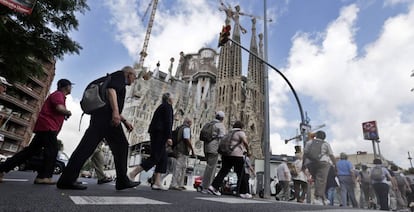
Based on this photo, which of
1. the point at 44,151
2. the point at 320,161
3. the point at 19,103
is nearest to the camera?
the point at 44,151

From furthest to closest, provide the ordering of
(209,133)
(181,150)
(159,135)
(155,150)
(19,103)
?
(19,103), (181,150), (209,133), (159,135), (155,150)

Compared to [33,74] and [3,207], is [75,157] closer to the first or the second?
[3,207]

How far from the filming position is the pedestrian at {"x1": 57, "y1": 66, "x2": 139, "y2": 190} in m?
3.22

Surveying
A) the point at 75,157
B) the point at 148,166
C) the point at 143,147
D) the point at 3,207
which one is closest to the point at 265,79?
the point at 148,166

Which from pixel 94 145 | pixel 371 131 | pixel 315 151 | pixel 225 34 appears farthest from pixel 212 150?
pixel 371 131

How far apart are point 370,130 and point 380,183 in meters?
21.5

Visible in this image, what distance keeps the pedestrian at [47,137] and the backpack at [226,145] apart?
2.88 m

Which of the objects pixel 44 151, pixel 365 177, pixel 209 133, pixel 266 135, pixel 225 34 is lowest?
pixel 44 151

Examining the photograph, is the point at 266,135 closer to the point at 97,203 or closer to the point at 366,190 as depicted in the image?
the point at 366,190

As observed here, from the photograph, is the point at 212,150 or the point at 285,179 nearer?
the point at 212,150

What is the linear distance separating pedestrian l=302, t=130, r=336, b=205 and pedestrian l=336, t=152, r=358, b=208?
0.47m

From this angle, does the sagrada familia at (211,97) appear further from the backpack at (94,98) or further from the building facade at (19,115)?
the backpack at (94,98)

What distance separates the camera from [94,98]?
3246 millimetres

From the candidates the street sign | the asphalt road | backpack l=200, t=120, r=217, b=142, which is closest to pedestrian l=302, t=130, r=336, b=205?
backpack l=200, t=120, r=217, b=142
